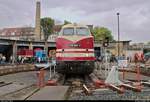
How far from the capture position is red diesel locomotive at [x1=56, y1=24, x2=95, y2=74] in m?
22.3

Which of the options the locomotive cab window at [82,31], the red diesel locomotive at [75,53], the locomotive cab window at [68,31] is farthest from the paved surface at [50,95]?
the locomotive cab window at [82,31]

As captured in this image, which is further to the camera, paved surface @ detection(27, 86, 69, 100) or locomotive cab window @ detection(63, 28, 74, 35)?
locomotive cab window @ detection(63, 28, 74, 35)

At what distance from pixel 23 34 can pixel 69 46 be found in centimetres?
14875

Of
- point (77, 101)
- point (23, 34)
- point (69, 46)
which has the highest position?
point (23, 34)

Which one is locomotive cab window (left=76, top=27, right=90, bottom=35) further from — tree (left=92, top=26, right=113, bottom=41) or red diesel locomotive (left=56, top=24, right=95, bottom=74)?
tree (left=92, top=26, right=113, bottom=41)

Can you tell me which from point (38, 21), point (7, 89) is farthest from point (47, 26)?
point (7, 89)

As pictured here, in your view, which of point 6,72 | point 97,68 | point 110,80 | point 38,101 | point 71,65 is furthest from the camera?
point 97,68

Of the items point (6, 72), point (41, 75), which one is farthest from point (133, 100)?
point (6, 72)

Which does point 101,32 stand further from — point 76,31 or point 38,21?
point 76,31

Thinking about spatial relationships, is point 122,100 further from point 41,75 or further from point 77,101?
point 41,75

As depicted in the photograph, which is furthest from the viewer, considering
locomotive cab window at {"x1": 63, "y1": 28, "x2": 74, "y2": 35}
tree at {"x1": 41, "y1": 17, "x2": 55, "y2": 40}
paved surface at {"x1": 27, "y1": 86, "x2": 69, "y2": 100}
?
tree at {"x1": 41, "y1": 17, "x2": 55, "y2": 40}

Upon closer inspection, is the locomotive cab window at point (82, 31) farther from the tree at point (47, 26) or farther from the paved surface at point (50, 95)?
the tree at point (47, 26)

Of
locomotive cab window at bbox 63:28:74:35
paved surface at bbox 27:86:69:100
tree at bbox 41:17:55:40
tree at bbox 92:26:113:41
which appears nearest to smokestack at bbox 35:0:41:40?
tree at bbox 41:17:55:40

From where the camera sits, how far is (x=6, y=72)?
3192cm
